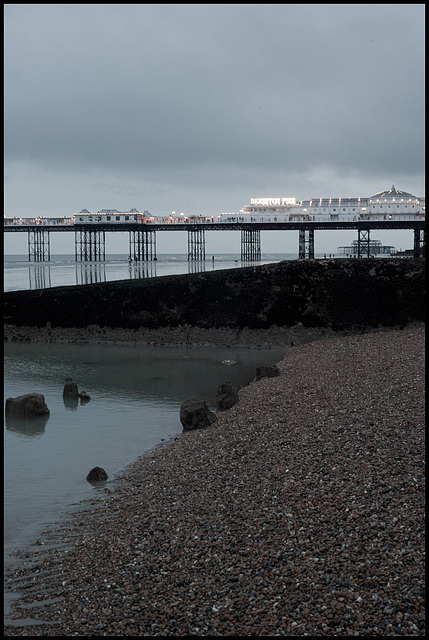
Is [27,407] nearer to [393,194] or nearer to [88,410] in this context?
[88,410]

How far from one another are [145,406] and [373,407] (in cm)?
713

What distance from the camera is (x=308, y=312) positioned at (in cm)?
3053

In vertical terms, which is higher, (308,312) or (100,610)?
(308,312)

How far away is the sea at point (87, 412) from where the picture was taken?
10.3 m

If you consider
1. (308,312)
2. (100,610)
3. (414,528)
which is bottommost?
(100,610)

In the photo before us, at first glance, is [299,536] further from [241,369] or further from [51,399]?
[241,369]

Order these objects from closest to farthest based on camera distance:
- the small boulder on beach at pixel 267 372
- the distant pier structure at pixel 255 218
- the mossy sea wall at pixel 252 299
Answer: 1. the small boulder on beach at pixel 267 372
2. the mossy sea wall at pixel 252 299
3. the distant pier structure at pixel 255 218

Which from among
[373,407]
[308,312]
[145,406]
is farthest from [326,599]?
[308,312]

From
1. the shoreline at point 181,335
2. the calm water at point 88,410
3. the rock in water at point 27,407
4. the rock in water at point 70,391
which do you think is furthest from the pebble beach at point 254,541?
the shoreline at point 181,335

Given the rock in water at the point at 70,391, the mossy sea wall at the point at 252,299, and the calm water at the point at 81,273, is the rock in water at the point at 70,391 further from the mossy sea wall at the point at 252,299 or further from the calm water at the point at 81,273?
the calm water at the point at 81,273

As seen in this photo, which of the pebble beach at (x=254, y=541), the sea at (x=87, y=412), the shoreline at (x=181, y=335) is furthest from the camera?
the shoreline at (x=181, y=335)

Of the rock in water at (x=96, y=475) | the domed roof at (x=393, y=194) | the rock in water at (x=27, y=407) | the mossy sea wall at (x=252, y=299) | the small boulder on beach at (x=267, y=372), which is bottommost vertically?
the rock in water at (x=96, y=475)

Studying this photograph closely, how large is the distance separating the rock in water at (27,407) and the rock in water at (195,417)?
4.36 metres

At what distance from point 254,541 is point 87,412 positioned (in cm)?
1011
